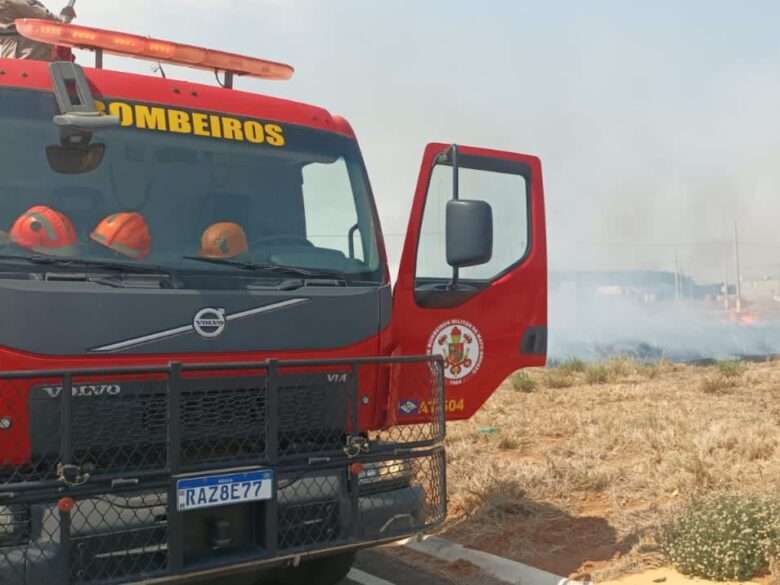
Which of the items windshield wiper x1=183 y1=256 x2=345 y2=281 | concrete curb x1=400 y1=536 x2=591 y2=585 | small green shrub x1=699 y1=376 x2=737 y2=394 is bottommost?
concrete curb x1=400 y1=536 x2=591 y2=585

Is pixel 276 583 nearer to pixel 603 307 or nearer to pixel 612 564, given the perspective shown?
pixel 612 564

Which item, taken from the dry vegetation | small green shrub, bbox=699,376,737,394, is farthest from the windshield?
small green shrub, bbox=699,376,737,394

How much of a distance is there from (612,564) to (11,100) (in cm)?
432

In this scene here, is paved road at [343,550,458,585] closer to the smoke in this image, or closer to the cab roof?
the cab roof

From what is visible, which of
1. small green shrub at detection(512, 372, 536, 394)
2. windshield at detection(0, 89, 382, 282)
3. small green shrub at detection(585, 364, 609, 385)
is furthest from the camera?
small green shrub at detection(585, 364, 609, 385)

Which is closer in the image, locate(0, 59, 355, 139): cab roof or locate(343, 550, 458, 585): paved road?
locate(0, 59, 355, 139): cab roof

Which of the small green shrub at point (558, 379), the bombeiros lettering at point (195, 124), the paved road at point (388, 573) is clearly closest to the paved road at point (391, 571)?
the paved road at point (388, 573)

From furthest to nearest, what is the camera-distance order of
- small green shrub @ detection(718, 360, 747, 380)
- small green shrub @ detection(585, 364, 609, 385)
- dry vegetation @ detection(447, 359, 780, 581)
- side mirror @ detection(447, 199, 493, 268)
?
small green shrub @ detection(585, 364, 609, 385) → small green shrub @ detection(718, 360, 747, 380) → dry vegetation @ detection(447, 359, 780, 581) → side mirror @ detection(447, 199, 493, 268)

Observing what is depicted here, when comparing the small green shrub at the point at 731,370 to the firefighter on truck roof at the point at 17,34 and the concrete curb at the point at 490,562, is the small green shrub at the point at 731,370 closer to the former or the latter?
the concrete curb at the point at 490,562

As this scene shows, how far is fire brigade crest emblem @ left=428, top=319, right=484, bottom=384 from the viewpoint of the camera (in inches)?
215

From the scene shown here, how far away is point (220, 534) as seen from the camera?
4.21 m

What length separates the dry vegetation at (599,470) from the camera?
638cm

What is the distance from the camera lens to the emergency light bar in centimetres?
500

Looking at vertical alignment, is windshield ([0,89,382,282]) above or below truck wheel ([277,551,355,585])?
above
